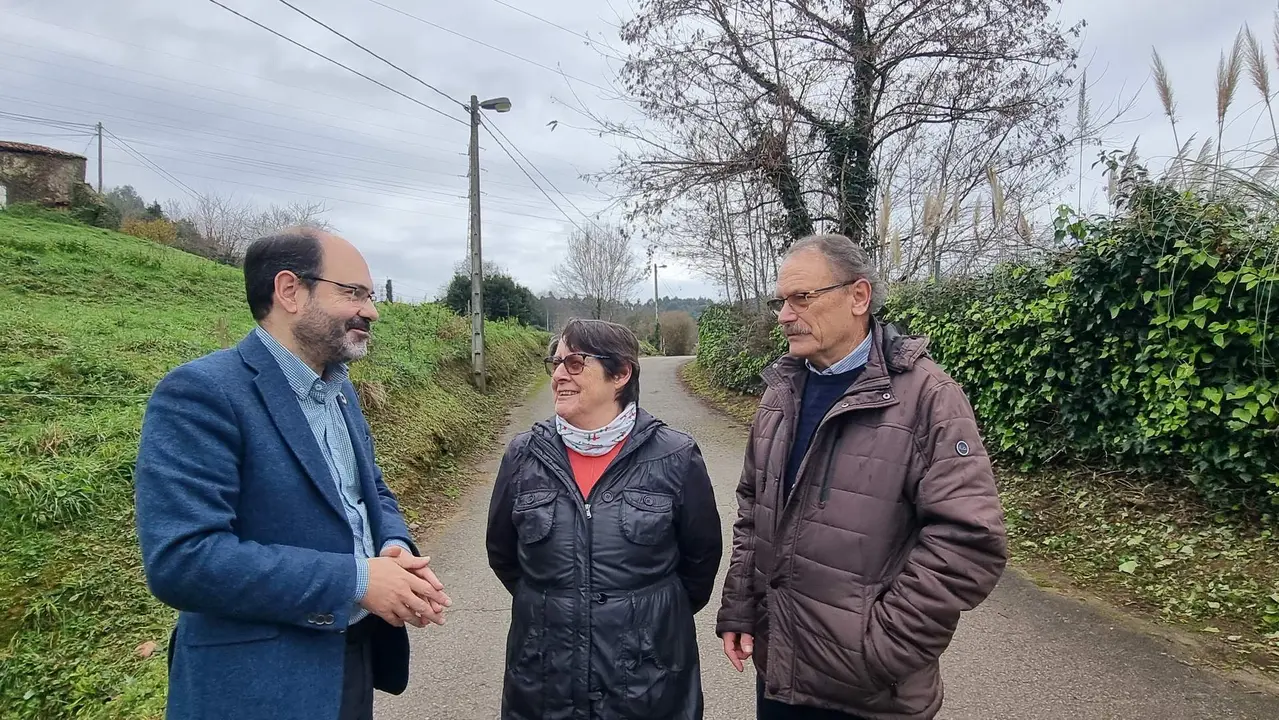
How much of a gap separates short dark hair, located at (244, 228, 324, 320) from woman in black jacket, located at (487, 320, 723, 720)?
0.76 meters

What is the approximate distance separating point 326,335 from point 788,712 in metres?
1.73

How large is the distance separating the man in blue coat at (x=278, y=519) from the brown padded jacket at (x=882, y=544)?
100cm

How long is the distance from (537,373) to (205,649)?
51.9 feet

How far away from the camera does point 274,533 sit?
1.54 meters

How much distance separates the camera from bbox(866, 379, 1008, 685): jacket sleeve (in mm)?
1625

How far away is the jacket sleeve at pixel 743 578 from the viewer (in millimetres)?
2143

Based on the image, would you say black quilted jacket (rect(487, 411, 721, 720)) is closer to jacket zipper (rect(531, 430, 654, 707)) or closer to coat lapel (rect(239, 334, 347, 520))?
jacket zipper (rect(531, 430, 654, 707))

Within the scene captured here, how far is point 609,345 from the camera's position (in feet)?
6.90

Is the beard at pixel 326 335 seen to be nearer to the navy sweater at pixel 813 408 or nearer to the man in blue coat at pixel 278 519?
the man in blue coat at pixel 278 519

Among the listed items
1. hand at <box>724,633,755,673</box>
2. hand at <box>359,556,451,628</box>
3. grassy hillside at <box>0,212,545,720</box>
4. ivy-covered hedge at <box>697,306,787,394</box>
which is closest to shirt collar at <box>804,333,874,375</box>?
hand at <box>724,633,755,673</box>

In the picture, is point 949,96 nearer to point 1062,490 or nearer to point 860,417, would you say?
point 1062,490

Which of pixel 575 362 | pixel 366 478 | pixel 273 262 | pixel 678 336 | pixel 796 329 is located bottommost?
pixel 366 478

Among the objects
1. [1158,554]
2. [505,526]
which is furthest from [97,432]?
[1158,554]

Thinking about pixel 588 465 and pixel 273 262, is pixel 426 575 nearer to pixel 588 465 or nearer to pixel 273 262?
pixel 588 465
